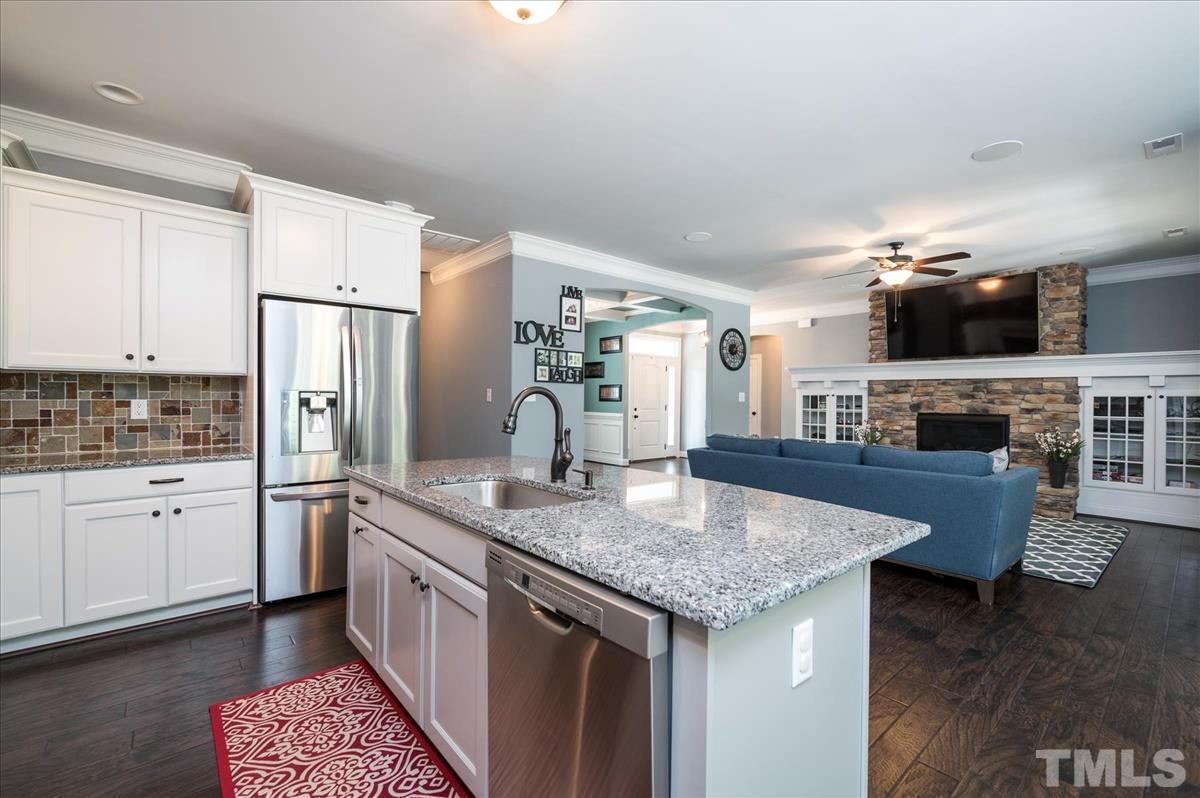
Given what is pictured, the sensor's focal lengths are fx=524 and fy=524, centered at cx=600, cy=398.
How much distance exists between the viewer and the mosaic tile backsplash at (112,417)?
2738 mm

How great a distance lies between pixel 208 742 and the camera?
183 cm

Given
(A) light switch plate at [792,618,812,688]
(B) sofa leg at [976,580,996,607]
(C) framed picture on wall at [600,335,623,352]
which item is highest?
(C) framed picture on wall at [600,335,623,352]

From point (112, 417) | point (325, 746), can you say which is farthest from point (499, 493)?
point (112, 417)

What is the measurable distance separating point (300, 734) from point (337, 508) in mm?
1522

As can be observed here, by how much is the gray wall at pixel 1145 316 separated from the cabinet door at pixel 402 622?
765 centimetres

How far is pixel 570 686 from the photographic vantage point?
1.07 meters

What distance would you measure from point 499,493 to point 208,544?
1.83 m

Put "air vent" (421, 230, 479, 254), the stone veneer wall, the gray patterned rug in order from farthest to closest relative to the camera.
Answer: the stone veneer wall → "air vent" (421, 230, 479, 254) → the gray patterned rug

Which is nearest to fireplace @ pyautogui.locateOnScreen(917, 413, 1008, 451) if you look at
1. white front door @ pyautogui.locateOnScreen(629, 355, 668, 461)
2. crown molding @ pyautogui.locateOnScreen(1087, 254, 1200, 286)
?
crown molding @ pyautogui.locateOnScreen(1087, 254, 1200, 286)

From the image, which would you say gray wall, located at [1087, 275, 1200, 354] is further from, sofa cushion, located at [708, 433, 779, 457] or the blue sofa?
sofa cushion, located at [708, 433, 779, 457]

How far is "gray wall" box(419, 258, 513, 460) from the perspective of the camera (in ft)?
15.6

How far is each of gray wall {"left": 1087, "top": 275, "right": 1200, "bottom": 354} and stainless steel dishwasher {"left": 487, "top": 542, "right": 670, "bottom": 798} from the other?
7526mm

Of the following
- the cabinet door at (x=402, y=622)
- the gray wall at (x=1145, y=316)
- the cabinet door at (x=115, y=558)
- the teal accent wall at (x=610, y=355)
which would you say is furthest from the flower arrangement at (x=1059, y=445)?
the cabinet door at (x=115, y=558)

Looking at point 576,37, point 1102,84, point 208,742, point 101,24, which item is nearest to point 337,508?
point 208,742
